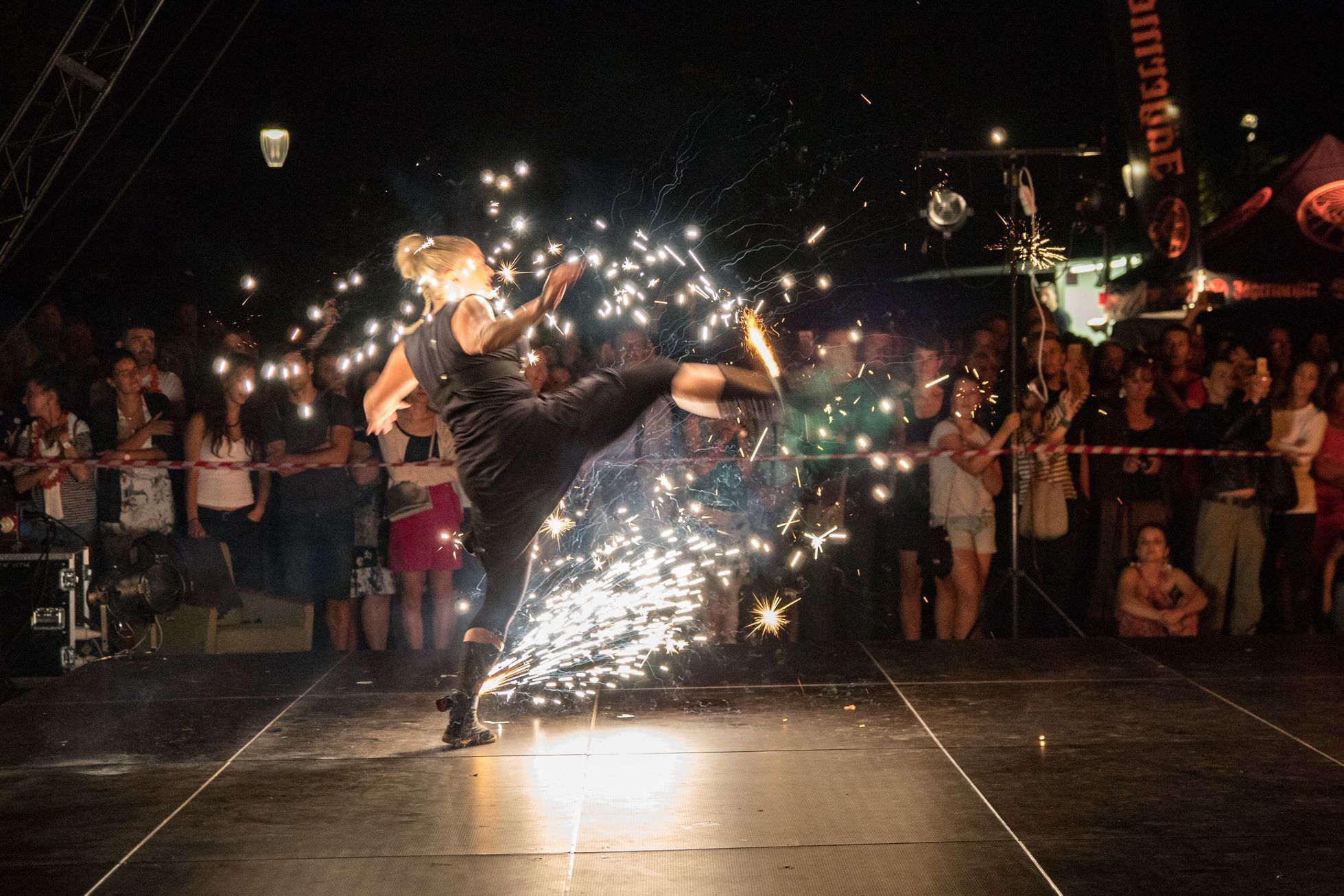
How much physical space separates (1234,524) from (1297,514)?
415 mm

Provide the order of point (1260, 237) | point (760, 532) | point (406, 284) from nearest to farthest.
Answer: point (760, 532)
point (406, 284)
point (1260, 237)

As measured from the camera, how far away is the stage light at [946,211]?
24.1 ft

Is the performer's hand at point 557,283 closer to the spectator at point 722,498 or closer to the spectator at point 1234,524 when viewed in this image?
the spectator at point 722,498

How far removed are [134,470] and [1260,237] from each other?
27.5 feet

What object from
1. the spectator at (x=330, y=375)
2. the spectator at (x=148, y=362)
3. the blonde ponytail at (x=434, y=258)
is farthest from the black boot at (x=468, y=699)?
the spectator at (x=148, y=362)

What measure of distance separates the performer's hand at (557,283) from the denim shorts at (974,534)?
368cm

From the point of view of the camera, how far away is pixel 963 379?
24.4 ft

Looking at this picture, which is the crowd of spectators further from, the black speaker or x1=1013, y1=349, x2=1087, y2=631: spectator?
the black speaker

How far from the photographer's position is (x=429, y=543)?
7.08m

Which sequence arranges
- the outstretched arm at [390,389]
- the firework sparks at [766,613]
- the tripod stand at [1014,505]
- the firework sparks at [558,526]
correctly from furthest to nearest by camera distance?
1. the firework sparks at [766,613]
2. the tripod stand at [1014,505]
3. the firework sparks at [558,526]
4. the outstretched arm at [390,389]

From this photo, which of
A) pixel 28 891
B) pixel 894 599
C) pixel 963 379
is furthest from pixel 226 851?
pixel 963 379

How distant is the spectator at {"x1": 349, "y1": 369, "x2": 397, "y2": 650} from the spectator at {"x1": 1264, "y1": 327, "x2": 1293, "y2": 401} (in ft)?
17.7

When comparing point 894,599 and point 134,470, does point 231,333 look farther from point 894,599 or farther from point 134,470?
point 894,599

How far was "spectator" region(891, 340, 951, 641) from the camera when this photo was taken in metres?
7.24
